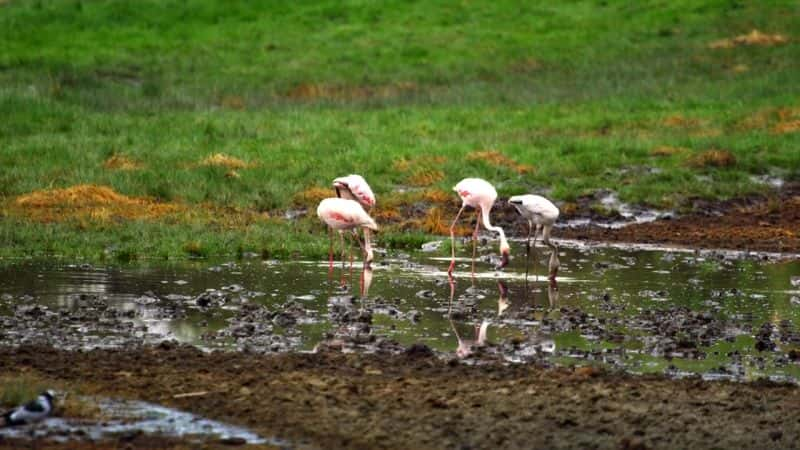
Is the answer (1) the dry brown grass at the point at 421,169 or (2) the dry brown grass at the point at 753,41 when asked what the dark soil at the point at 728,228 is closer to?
(1) the dry brown grass at the point at 421,169

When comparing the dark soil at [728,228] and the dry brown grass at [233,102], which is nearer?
the dark soil at [728,228]

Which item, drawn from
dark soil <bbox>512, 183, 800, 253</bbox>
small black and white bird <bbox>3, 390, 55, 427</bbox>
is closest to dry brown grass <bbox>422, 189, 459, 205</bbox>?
dark soil <bbox>512, 183, 800, 253</bbox>

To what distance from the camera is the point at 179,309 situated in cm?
1577

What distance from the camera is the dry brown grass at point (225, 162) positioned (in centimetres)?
2696

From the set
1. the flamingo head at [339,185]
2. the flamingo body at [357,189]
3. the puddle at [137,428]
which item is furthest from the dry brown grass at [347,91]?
the puddle at [137,428]

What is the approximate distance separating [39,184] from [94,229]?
346 centimetres

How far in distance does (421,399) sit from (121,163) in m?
16.4

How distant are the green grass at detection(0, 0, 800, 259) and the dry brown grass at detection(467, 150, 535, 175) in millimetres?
207

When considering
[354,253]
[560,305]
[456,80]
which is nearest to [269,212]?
[354,253]

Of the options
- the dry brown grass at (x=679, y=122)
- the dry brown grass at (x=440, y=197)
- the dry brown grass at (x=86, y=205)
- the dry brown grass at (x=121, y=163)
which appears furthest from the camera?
the dry brown grass at (x=679, y=122)

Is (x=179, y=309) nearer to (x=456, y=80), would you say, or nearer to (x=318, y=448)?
(x=318, y=448)

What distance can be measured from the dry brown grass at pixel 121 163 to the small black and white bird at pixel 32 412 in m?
15.9

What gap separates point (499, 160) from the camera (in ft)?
93.0

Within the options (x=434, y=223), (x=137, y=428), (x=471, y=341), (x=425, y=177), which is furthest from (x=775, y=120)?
(x=137, y=428)
